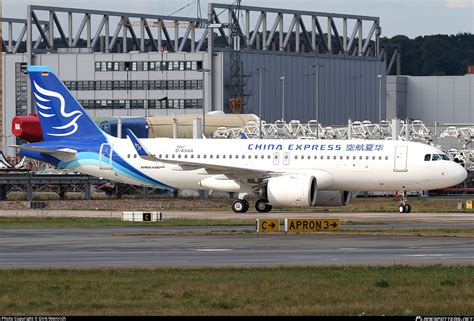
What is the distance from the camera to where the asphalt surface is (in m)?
33.4

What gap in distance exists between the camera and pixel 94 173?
68812mm

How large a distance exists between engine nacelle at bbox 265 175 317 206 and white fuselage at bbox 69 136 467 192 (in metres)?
1.89

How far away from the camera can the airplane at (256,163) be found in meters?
64.8

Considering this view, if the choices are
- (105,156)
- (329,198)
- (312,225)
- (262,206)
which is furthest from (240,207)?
(312,225)

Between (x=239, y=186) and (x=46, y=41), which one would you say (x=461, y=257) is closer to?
(x=239, y=186)

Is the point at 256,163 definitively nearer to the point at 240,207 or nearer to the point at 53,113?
Result: the point at 240,207

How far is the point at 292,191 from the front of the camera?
62.3m

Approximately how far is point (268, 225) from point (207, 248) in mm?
8850

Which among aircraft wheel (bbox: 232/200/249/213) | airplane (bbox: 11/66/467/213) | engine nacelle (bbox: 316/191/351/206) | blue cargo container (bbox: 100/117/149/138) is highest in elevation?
blue cargo container (bbox: 100/117/149/138)

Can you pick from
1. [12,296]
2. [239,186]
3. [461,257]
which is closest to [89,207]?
[239,186]

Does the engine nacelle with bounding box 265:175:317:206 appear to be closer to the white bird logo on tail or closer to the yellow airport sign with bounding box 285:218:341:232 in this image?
the white bird logo on tail

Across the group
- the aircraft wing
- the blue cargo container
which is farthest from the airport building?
the aircraft wing

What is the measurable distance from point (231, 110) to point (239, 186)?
223 feet

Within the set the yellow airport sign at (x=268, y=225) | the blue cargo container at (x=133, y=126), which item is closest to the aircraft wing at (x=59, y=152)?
the yellow airport sign at (x=268, y=225)
